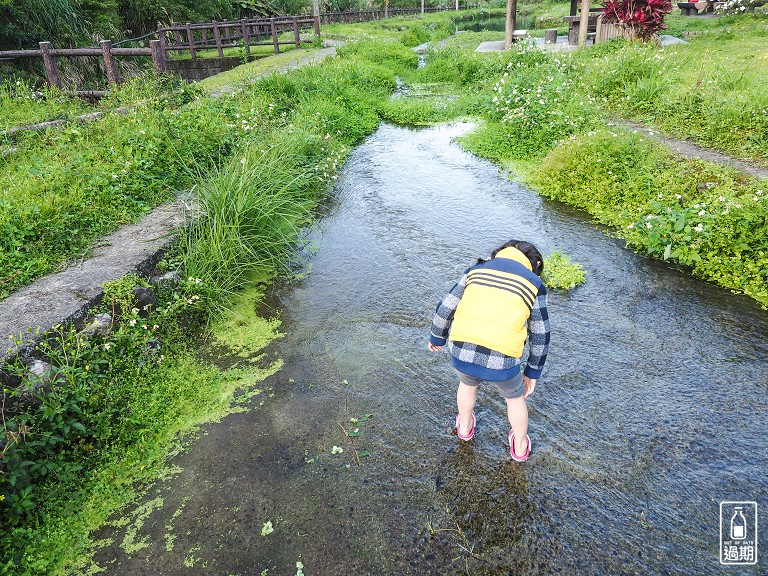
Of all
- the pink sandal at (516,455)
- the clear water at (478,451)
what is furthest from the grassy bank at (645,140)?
the pink sandal at (516,455)

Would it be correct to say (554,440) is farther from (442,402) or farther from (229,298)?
(229,298)

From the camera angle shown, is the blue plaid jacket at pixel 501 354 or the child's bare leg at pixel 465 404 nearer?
the blue plaid jacket at pixel 501 354

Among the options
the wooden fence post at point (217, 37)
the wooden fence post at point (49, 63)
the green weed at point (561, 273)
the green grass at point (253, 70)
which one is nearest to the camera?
the green weed at point (561, 273)

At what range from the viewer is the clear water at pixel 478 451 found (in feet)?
8.48

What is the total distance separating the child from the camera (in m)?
2.59

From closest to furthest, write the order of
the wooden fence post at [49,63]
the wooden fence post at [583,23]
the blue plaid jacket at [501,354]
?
the blue plaid jacket at [501,354]
the wooden fence post at [49,63]
the wooden fence post at [583,23]

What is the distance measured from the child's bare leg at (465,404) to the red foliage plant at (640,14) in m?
13.1

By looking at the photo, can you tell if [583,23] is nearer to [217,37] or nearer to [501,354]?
[217,37]

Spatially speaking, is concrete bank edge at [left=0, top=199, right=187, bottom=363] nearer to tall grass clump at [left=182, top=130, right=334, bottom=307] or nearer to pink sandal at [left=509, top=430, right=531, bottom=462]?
tall grass clump at [left=182, top=130, right=334, bottom=307]

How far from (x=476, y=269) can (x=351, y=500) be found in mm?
1499

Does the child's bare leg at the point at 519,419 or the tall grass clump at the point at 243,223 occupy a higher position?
the tall grass clump at the point at 243,223

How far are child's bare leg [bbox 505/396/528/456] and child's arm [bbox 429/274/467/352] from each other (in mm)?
526
